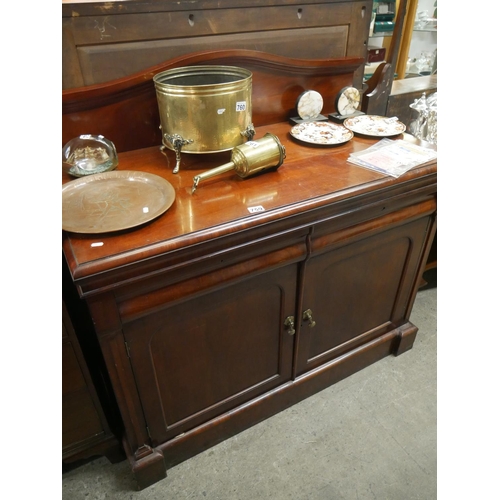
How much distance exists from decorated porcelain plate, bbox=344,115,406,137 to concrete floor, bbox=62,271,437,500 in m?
0.97

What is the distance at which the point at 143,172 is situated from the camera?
1021 millimetres

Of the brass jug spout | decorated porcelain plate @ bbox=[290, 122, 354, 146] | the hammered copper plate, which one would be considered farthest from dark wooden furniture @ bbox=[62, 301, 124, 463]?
decorated porcelain plate @ bbox=[290, 122, 354, 146]

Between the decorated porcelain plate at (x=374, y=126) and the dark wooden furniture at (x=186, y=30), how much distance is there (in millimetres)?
290

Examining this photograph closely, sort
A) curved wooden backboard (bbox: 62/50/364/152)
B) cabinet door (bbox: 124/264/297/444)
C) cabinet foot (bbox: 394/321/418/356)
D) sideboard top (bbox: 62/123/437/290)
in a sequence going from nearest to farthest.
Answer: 1. sideboard top (bbox: 62/123/437/290)
2. cabinet door (bbox: 124/264/297/444)
3. curved wooden backboard (bbox: 62/50/364/152)
4. cabinet foot (bbox: 394/321/418/356)

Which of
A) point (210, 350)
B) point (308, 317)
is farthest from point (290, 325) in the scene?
point (210, 350)

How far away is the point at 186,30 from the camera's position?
1.17m

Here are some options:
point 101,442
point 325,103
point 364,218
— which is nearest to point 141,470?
point 101,442

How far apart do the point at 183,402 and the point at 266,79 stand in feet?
3.66

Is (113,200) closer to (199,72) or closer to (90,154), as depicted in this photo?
(90,154)

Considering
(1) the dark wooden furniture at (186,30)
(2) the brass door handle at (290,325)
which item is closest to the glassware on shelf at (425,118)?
(1) the dark wooden furniture at (186,30)

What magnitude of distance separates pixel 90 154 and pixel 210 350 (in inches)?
25.8

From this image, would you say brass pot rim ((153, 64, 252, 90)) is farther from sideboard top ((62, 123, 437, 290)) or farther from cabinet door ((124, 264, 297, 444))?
cabinet door ((124, 264, 297, 444))

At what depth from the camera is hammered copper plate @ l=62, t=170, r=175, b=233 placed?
0.83m

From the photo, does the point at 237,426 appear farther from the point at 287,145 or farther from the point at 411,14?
the point at 411,14
